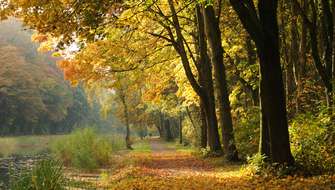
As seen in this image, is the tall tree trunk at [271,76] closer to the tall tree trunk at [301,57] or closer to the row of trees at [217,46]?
the row of trees at [217,46]

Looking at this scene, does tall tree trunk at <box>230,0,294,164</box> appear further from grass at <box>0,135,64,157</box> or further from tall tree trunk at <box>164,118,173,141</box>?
tall tree trunk at <box>164,118,173,141</box>

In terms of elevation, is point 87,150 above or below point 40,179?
above

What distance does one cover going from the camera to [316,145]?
33.7 ft

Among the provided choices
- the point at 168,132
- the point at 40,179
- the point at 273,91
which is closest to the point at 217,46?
the point at 273,91

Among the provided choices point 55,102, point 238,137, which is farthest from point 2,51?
point 238,137

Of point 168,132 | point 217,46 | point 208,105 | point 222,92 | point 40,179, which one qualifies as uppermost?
point 217,46

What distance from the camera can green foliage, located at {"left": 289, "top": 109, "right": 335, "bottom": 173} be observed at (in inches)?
385

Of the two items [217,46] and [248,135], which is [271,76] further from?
[248,135]

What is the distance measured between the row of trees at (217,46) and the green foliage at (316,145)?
20.5 inches

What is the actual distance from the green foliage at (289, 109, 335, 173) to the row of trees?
1.71 feet

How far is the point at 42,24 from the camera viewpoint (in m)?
11.2

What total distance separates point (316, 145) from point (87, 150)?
10459 millimetres

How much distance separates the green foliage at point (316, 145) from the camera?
9.79 m

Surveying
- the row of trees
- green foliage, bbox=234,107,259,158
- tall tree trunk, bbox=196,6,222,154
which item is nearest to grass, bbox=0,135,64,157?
the row of trees
